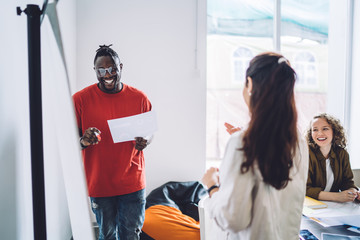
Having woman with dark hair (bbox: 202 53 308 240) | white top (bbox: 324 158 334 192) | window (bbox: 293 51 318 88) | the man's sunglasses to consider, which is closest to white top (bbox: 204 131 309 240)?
woman with dark hair (bbox: 202 53 308 240)

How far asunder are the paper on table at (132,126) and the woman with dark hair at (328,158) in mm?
1171

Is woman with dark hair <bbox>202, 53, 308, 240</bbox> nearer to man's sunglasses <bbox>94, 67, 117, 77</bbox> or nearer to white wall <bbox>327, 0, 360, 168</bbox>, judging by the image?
man's sunglasses <bbox>94, 67, 117, 77</bbox>

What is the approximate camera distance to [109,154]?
1.64 meters

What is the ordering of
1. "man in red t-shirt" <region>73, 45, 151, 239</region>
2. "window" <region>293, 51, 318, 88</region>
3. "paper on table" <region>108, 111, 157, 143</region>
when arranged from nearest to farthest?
"paper on table" <region>108, 111, 157, 143</region> → "man in red t-shirt" <region>73, 45, 151, 239</region> → "window" <region>293, 51, 318, 88</region>

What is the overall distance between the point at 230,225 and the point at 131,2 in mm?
2643

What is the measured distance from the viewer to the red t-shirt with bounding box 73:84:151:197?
1.62m

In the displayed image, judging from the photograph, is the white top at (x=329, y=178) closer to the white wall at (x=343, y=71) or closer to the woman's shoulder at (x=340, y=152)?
the woman's shoulder at (x=340, y=152)

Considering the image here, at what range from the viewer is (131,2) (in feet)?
9.46

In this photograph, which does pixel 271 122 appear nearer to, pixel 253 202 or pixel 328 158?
pixel 253 202

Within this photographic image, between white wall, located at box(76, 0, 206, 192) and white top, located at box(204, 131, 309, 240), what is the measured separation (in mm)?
2075

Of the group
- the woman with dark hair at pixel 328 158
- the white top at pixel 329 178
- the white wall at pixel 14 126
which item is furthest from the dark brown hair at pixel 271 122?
the white top at pixel 329 178

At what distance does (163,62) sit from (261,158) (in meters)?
2.30

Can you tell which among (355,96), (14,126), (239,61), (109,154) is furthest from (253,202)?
(355,96)

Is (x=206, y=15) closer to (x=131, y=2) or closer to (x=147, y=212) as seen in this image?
(x=131, y=2)
